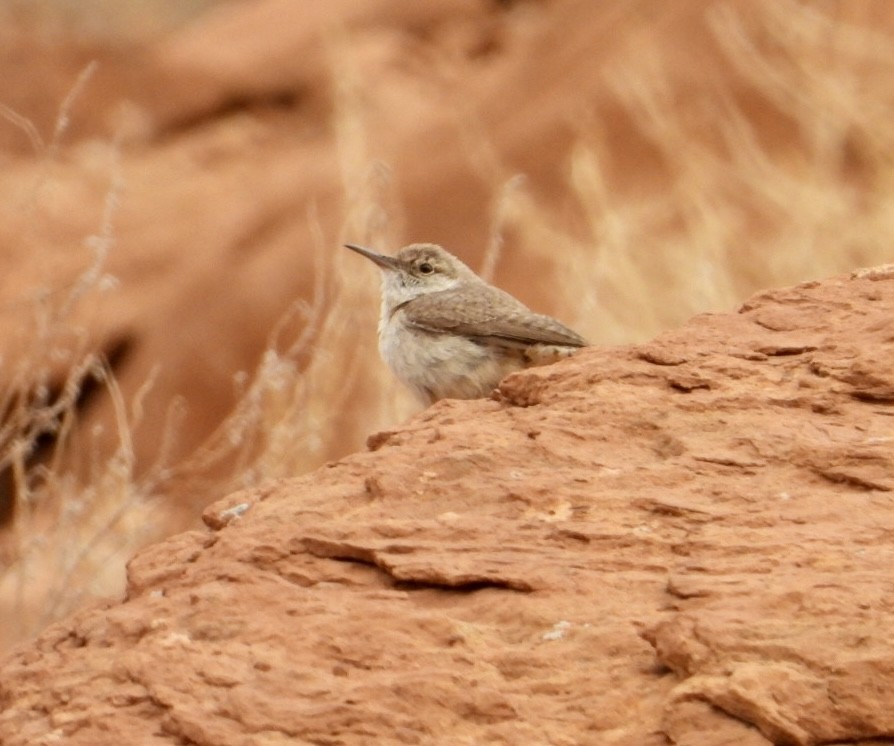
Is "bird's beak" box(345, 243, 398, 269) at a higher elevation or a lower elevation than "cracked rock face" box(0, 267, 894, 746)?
higher

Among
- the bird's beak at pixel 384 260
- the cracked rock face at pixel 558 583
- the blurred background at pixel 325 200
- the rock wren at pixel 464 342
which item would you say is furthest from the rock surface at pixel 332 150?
the cracked rock face at pixel 558 583

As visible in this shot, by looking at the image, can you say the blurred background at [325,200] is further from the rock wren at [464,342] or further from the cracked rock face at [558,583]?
the cracked rock face at [558,583]

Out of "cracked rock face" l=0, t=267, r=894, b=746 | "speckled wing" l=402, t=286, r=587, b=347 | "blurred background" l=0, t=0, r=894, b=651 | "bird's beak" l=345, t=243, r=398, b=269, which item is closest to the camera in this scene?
"cracked rock face" l=0, t=267, r=894, b=746

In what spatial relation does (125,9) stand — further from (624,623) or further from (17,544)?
(624,623)

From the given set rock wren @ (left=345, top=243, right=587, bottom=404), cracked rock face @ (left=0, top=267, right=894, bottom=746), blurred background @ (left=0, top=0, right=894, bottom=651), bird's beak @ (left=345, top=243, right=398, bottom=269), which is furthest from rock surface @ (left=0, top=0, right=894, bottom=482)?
cracked rock face @ (left=0, top=267, right=894, bottom=746)

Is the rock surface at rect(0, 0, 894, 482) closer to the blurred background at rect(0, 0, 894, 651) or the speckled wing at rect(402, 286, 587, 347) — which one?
the blurred background at rect(0, 0, 894, 651)

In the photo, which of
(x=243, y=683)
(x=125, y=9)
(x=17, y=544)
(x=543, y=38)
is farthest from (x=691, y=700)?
(x=125, y=9)
